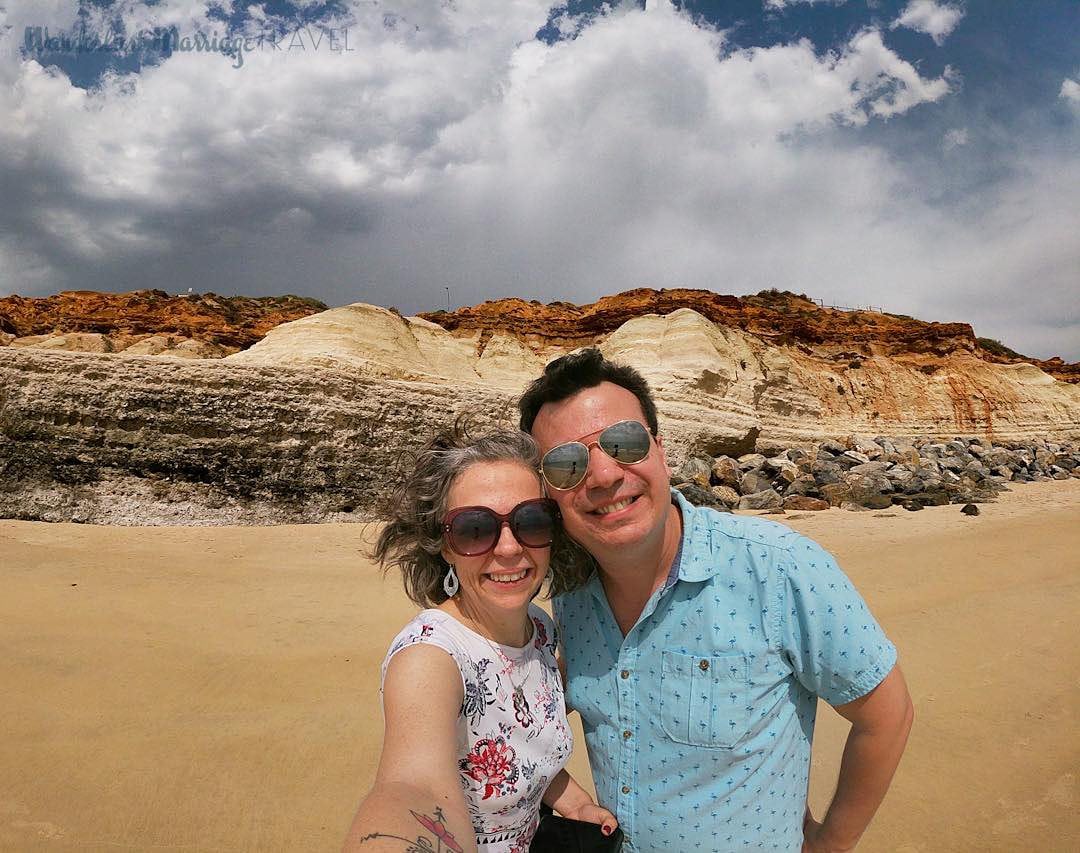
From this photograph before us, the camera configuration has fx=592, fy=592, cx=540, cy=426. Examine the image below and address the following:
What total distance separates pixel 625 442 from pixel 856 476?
511 inches

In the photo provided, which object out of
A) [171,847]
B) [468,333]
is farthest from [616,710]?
[468,333]

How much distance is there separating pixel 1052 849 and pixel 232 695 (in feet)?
14.7

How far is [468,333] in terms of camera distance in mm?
22531

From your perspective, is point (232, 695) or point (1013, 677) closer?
point (232, 695)

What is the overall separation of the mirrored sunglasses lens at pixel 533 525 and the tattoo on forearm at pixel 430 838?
0.66m

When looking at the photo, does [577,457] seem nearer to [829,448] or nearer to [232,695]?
[232,695]

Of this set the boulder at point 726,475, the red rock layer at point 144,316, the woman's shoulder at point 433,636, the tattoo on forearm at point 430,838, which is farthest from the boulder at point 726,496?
the red rock layer at point 144,316

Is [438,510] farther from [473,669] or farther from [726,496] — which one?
[726,496]

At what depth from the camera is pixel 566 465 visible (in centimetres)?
167

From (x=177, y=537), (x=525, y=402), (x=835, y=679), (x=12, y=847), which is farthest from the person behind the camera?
(x=177, y=537)

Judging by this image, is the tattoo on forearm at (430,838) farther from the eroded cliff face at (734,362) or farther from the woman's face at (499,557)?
the eroded cliff face at (734,362)

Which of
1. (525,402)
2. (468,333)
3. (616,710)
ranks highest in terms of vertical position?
(468,333)

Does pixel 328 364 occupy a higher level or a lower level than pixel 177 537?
higher

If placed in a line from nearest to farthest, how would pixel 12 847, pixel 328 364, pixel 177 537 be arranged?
pixel 12 847 < pixel 177 537 < pixel 328 364
